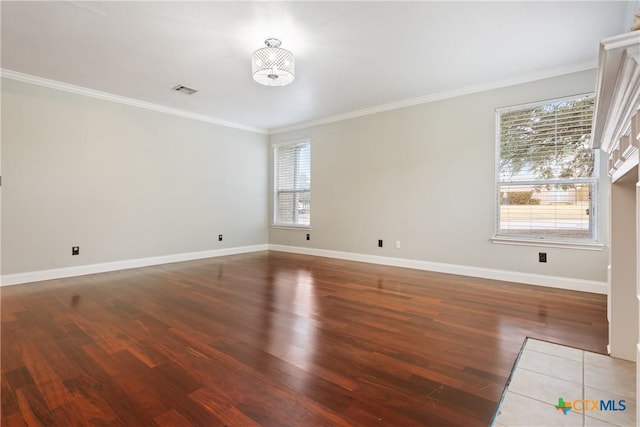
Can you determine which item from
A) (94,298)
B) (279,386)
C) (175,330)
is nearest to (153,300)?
(94,298)

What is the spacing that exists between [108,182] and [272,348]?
371cm

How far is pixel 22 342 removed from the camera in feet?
6.70

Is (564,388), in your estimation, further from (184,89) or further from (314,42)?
(184,89)

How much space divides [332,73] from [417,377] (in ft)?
10.3

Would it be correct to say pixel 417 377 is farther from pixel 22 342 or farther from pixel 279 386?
pixel 22 342

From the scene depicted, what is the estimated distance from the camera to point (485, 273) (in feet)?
12.7

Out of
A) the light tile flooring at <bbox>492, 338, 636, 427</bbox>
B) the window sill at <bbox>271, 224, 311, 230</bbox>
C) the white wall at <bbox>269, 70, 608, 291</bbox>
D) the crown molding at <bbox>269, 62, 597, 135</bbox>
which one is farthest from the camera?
the window sill at <bbox>271, 224, 311, 230</bbox>

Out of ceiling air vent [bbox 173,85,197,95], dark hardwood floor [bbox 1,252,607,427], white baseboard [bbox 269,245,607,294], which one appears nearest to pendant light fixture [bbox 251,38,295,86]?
ceiling air vent [bbox 173,85,197,95]

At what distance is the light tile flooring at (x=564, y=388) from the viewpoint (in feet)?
4.29

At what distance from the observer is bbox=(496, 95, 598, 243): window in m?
3.27

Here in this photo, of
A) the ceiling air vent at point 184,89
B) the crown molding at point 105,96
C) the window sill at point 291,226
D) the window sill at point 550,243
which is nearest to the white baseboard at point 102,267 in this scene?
the window sill at point 291,226

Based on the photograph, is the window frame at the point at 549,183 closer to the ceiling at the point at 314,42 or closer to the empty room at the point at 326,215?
the empty room at the point at 326,215

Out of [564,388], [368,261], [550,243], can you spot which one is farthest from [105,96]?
[550,243]

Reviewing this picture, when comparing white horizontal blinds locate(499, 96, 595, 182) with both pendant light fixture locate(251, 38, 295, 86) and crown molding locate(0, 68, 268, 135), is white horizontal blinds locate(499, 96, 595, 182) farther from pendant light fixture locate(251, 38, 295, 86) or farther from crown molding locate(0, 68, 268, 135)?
crown molding locate(0, 68, 268, 135)
